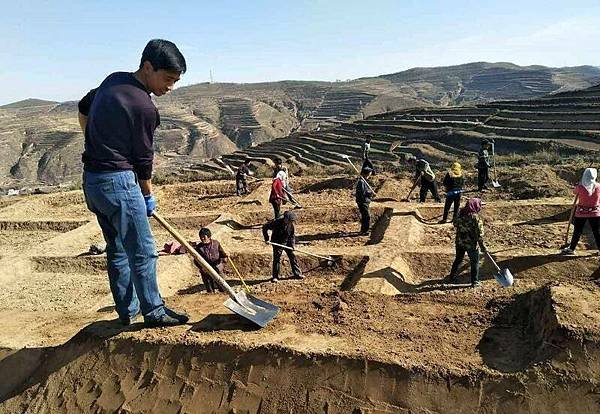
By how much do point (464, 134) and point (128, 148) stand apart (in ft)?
104

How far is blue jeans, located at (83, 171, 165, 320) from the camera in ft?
11.4

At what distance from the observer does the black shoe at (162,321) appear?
415cm

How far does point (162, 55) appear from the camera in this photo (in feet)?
11.1

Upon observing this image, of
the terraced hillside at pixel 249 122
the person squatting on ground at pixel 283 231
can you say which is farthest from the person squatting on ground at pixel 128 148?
the terraced hillside at pixel 249 122

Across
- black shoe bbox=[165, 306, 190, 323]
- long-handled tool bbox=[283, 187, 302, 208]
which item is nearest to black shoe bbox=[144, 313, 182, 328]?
black shoe bbox=[165, 306, 190, 323]

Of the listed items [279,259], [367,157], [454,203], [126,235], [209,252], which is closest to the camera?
[126,235]

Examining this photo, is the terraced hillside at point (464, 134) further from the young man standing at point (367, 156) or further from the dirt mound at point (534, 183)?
the dirt mound at point (534, 183)

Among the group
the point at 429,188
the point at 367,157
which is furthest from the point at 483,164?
the point at 367,157

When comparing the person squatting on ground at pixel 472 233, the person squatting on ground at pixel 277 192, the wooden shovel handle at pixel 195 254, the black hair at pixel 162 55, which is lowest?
the person squatting on ground at pixel 277 192

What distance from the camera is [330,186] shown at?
15312mm

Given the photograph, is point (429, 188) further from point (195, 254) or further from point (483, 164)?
point (195, 254)

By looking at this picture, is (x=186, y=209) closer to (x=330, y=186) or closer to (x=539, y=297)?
(x=330, y=186)

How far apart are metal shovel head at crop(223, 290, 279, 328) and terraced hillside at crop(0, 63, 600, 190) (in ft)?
92.6

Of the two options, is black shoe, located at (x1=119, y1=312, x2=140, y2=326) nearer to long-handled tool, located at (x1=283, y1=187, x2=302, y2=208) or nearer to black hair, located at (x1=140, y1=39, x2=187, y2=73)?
black hair, located at (x1=140, y1=39, x2=187, y2=73)
